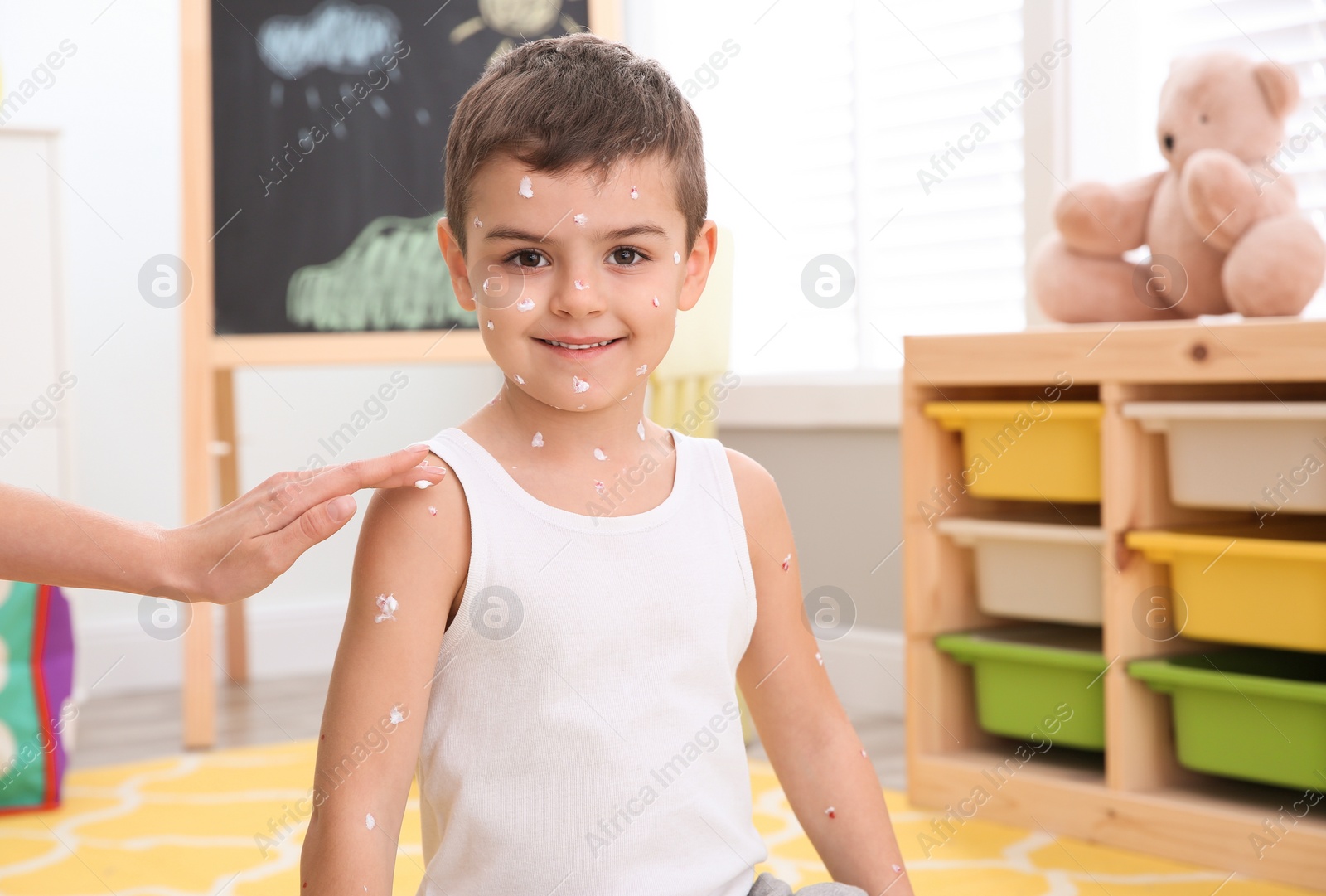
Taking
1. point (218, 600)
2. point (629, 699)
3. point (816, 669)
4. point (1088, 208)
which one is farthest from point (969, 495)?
point (218, 600)

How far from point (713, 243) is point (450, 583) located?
33cm

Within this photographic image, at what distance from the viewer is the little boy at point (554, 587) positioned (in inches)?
34.3

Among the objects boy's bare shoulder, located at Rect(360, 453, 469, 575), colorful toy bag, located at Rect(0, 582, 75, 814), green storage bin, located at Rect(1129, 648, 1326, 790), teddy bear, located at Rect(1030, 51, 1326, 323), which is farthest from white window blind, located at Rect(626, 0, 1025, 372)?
boy's bare shoulder, located at Rect(360, 453, 469, 575)

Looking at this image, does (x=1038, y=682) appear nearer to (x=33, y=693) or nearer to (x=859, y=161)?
(x=859, y=161)

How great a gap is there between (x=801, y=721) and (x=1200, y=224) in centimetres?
104

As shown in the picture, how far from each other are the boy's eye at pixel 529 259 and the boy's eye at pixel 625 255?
0.05 m

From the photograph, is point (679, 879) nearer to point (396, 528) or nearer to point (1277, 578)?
point (396, 528)

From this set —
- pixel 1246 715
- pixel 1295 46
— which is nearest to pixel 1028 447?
pixel 1246 715

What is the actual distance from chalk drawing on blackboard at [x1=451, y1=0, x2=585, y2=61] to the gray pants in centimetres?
186

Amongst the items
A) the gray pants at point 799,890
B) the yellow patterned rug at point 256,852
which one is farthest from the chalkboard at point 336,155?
the gray pants at point 799,890

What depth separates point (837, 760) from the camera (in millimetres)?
1032

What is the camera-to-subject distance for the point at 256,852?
1704 mm

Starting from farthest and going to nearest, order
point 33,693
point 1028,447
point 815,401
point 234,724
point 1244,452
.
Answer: point 815,401, point 234,724, point 33,693, point 1028,447, point 1244,452

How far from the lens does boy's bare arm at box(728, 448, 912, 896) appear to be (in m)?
1.02
